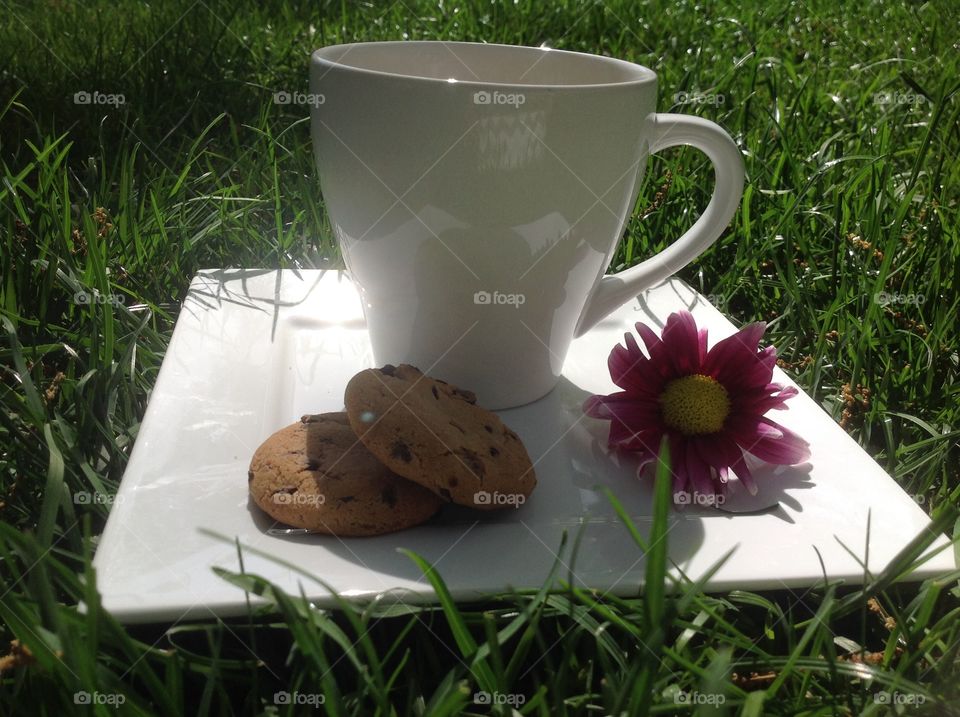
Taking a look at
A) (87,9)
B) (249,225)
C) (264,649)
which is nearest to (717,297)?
(249,225)

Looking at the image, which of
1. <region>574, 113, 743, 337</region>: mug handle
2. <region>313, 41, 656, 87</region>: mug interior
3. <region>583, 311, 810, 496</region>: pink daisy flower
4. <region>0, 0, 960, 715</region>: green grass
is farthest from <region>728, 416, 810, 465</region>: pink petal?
<region>313, 41, 656, 87</region>: mug interior

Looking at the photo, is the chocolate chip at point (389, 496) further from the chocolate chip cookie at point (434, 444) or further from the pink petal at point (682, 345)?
the pink petal at point (682, 345)

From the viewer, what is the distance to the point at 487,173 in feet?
2.55

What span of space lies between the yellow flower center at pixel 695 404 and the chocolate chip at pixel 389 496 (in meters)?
0.30

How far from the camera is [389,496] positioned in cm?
70

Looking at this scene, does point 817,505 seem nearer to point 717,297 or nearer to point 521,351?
point 521,351

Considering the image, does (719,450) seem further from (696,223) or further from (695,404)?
(696,223)

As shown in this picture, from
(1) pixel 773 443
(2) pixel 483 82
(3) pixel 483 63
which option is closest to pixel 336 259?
(3) pixel 483 63

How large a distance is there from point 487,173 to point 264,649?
43cm

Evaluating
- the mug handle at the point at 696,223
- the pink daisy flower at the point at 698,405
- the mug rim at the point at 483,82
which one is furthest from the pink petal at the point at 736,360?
the mug rim at the point at 483,82

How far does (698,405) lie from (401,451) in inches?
12.4

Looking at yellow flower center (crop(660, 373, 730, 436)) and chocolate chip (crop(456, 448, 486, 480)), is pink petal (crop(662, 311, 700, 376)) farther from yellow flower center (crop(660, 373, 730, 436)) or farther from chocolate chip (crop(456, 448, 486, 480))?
chocolate chip (crop(456, 448, 486, 480))

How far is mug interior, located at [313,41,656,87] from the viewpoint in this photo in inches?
39.2

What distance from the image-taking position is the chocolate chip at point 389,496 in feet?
2.28
